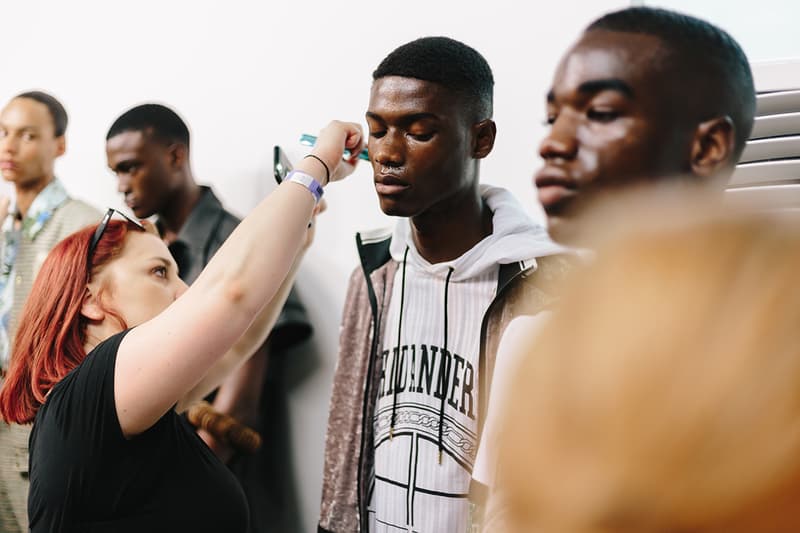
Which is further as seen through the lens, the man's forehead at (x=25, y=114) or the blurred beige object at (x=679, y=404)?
the man's forehead at (x=25, y=114)

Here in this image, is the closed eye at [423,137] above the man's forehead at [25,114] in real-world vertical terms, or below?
below

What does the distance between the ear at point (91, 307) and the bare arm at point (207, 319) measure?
0.24 m

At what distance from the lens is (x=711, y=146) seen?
33.1 inches

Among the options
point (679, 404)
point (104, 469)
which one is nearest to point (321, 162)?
point (104, 469)

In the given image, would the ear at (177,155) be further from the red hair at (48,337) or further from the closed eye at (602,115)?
the closed eye at (602,115)

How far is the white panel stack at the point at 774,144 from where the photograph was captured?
1.22 m

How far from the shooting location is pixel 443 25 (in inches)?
87.9

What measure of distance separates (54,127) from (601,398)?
291cm

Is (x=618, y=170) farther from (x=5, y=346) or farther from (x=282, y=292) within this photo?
(x=5, y=346)

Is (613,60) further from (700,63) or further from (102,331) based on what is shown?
(102,331)

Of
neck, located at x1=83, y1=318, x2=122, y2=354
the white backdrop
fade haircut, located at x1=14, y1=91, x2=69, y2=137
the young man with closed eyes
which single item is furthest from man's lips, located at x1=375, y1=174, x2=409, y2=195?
fade haircut, located at x1=14, y1=91, x2=69, y2=137

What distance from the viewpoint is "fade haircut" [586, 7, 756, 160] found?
2.76 ft

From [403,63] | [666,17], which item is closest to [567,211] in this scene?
[666,17]

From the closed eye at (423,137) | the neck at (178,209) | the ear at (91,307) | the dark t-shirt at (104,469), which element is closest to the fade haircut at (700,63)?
the closed eye at (423,137)
